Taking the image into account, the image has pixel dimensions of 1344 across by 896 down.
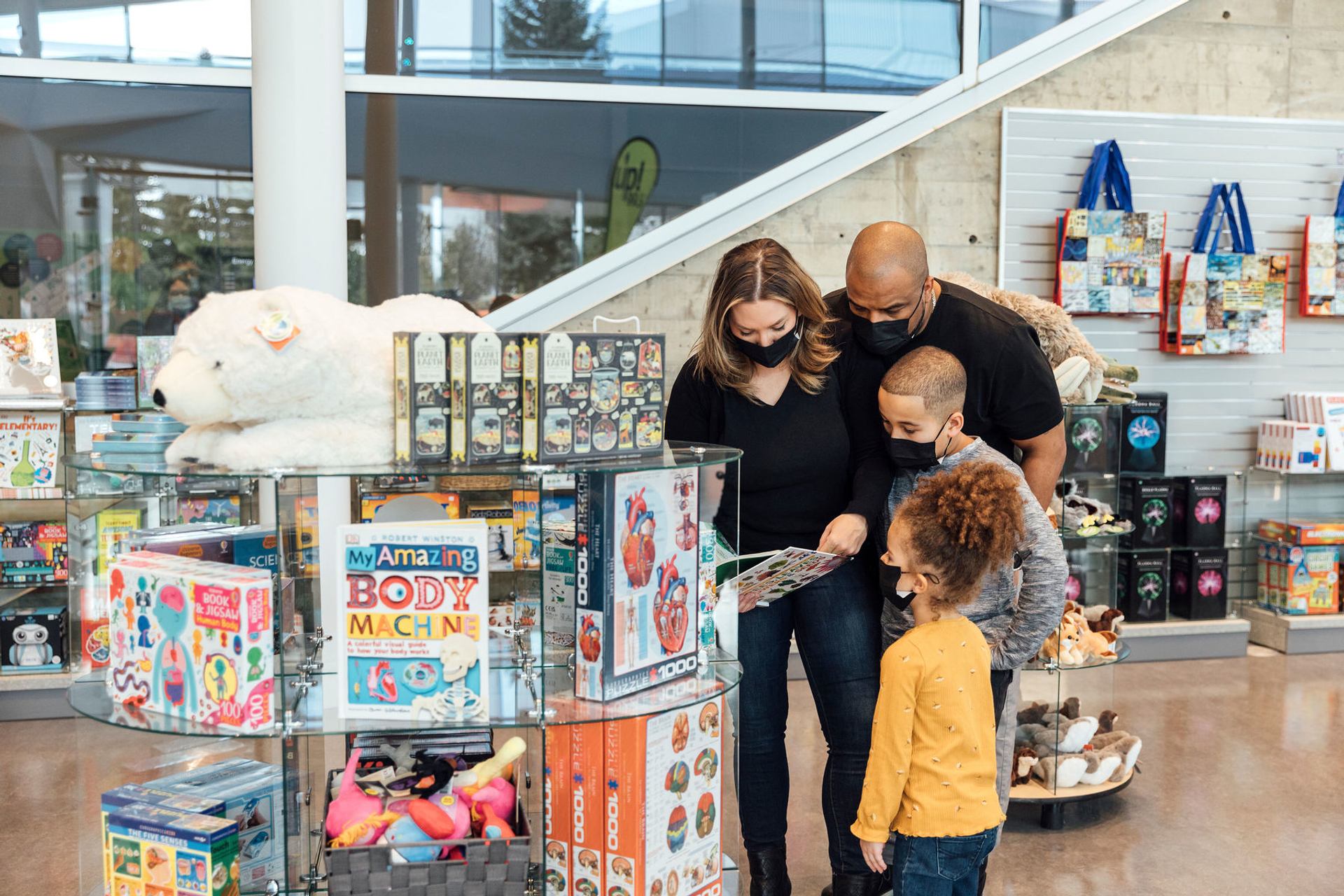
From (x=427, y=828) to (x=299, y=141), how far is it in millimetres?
1686

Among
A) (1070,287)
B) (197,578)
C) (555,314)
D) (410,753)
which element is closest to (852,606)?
(410,753)

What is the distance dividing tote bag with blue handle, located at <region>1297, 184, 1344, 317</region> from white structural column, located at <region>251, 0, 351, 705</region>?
16.6ft

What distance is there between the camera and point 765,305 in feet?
7.81

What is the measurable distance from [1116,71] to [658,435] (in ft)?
15.1

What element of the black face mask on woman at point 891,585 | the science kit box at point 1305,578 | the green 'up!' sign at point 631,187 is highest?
the green 'up!' sign at point 631,187

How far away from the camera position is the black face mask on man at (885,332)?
257cm

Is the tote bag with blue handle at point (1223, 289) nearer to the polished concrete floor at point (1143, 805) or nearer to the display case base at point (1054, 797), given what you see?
the polished concrete floor at point (1143, 805)

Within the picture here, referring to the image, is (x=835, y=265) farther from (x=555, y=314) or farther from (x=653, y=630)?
(x=653, y=630)

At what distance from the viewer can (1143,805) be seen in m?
3.77

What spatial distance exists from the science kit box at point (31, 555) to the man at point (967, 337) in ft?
11.7

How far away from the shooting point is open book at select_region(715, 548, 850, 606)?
2.21m

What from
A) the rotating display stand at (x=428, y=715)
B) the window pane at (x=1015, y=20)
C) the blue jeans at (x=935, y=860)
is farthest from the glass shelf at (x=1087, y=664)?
the window pane at (x=1015, y=20)

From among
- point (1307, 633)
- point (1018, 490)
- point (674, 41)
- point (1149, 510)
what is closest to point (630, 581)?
point (1018, 490)

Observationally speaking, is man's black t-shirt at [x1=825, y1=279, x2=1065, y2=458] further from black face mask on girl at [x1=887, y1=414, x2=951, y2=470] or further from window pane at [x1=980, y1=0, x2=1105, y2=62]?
window pane at [x1=980, y1=0, x2=1105, y2=62]
